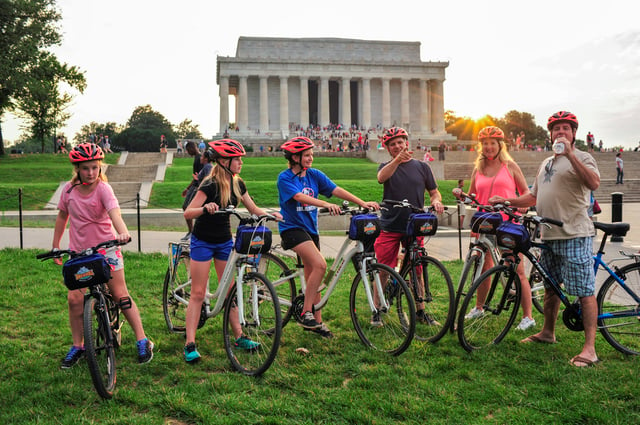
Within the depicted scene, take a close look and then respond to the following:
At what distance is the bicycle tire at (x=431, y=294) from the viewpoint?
18.1 ft

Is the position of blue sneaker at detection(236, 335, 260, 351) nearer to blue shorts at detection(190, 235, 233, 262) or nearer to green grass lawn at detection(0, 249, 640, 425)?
green grass lawn at detection(0, 249, 640, 425)

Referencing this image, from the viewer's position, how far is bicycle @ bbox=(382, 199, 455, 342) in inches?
221

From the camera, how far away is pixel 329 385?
15.1 feet

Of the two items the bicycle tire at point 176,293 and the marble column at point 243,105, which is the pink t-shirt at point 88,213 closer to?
the bicycle tire at point 176,293

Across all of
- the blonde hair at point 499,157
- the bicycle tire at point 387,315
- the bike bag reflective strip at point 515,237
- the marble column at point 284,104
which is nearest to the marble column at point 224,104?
the marble column at point 284,104

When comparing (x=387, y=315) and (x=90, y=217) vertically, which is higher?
(x=90, y=217)

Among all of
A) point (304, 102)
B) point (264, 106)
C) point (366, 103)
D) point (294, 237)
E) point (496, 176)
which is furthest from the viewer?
point (366, 103)

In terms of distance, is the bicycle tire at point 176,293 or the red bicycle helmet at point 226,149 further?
the bicycle tire at point 176,293

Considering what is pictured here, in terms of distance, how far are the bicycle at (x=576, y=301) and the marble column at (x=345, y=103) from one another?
2631 inches

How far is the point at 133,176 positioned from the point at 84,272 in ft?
94.8

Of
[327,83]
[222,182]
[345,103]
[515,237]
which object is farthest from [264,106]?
[515,237]

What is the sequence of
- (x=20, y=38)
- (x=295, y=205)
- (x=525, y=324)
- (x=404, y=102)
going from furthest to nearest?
(x=404, y=102) → (x=20, y=38) → (x=525, y=324) → (x=295, y=205)

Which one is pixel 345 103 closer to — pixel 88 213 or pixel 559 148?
pixel 559 148

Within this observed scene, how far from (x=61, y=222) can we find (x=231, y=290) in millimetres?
1772
